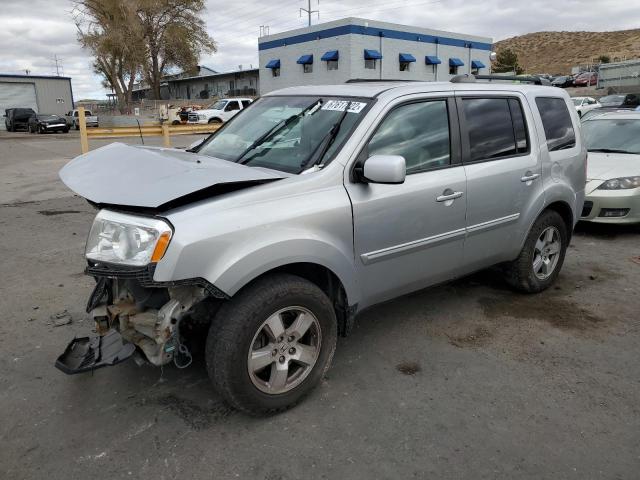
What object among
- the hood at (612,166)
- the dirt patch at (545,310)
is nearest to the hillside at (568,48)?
the hood at (612,166)

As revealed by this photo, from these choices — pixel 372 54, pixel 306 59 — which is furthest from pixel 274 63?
pixel 372 54

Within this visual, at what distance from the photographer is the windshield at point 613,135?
25.6 ft

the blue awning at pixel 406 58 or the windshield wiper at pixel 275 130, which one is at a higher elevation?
the blue awning at pixel 406 58

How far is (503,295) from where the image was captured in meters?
4.86

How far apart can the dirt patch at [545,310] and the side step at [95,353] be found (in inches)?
114

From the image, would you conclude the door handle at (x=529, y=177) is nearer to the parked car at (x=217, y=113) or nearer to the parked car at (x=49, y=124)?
the parked car at (x=217, y=113)

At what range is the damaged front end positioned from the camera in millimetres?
2668

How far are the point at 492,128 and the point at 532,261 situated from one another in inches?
50.4

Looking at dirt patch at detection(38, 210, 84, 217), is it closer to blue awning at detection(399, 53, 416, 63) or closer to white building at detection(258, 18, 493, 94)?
white building at detection(258, 18, 493, 94)

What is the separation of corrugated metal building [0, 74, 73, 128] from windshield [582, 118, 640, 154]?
160 feet

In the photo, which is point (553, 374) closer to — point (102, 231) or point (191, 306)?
point (191, 306)

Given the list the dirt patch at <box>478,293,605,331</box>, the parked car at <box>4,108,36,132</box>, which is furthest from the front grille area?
the parked car at <box>4,108,36,132</box>

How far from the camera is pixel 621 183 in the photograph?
6.88 meters

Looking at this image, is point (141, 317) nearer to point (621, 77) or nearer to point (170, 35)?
point (621, 77)
